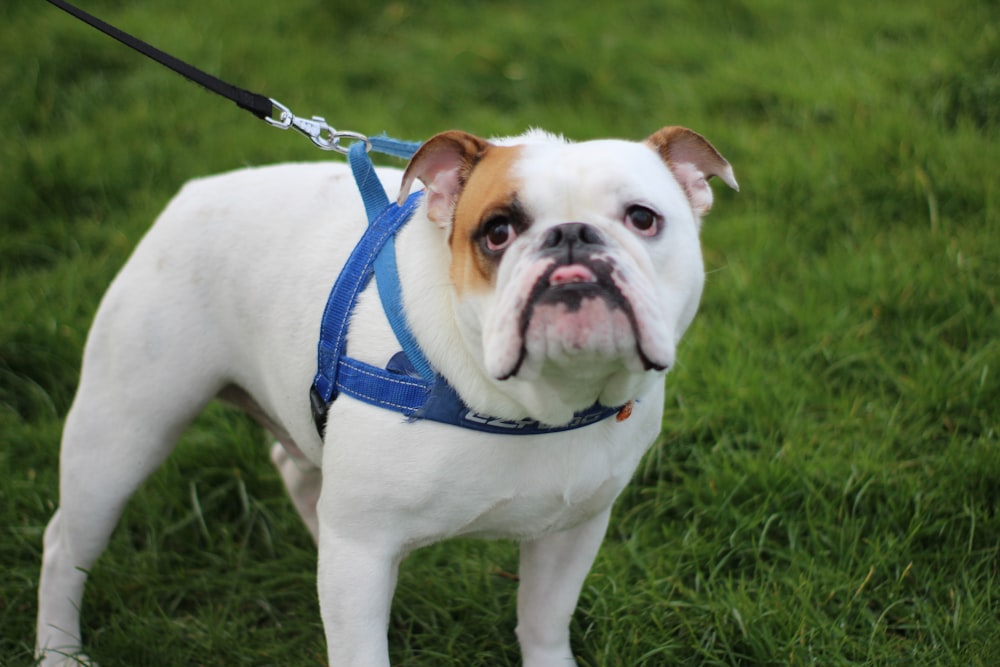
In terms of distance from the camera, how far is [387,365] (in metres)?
2.44

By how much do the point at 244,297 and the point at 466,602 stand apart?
1.14m

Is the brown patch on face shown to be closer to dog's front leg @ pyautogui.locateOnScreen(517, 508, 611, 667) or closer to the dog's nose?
the dog's nose

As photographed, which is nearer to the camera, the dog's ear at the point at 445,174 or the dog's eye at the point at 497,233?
the dog's eye at the point at 497,233

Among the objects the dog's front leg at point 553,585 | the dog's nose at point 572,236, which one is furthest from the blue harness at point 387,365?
the dog's front leg at point 553,585

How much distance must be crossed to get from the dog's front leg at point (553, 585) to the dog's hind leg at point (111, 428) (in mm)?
994

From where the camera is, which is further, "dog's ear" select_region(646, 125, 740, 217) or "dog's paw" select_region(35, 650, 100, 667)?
"dog's paw" select_region(35, 650, 100, 667)

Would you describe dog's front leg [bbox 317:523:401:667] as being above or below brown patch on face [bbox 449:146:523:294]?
below

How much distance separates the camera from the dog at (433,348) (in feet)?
7.07

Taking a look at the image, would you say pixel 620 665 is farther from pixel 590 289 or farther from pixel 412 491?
pixel 590 289

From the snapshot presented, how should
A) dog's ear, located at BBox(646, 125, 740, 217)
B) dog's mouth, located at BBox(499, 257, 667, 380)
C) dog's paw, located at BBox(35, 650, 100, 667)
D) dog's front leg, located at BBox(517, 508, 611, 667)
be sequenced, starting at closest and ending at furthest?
1. dog's mouth, located at BBox(499, 257, 667, 380)
2. dog's ear, located at BBox(646, 125, 740, 217)
3. dog's front leg, located at BBox(517, 508, 611, 667)
4. dog's paw, located at BBox(35, 650, 100, 667)

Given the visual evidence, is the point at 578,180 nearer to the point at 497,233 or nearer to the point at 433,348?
the point at 497,233

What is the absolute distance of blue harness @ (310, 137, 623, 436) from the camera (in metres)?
2.35

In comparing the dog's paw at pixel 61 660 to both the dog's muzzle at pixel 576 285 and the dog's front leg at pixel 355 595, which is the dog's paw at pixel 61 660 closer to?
the dog's front leg at pixel 355 595

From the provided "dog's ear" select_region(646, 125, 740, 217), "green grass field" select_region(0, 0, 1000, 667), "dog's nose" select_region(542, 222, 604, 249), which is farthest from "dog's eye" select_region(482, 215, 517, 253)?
"green grass field" select_region(0, 0, 1000, 667)
